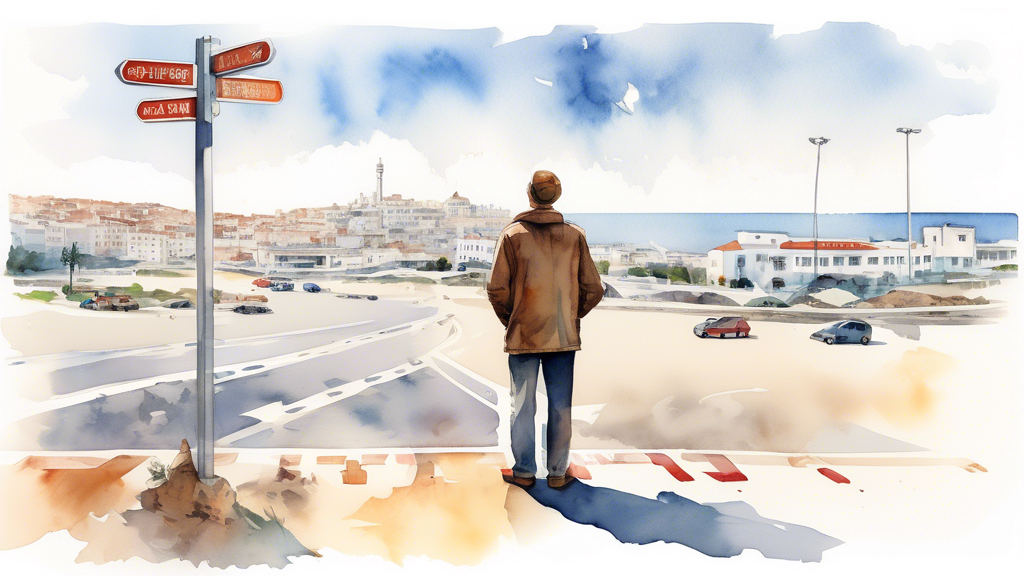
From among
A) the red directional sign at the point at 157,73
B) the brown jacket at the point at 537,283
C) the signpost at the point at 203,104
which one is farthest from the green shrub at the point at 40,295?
the brown jacket at the point at 537,283

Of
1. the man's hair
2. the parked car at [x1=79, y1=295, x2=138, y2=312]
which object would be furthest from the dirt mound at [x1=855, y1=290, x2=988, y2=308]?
the parked car at [x1=79, y1=295, x2=138, y2=312]

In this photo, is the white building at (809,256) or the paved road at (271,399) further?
the white building at (809,256)

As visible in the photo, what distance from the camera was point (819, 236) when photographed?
18.9 feet

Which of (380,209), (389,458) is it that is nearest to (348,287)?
(380,209)

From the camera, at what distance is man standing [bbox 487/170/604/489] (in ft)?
9.48

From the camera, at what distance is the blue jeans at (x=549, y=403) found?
2.95 m

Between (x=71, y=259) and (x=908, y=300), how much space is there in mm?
9381

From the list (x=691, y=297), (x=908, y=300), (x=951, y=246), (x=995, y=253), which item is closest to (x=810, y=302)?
(x=908, y=300)

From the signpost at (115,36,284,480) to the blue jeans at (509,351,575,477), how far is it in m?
1.62

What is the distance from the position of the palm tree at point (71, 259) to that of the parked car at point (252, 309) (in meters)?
1.48

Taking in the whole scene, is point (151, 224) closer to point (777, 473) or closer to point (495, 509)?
point (495, 509)

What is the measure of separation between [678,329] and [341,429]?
573cm

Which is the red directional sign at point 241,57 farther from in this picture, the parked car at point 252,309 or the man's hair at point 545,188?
the parked car at point 252,309

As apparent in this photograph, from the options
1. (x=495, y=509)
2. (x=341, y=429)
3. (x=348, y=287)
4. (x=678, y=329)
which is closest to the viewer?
(x=495, y=509)
